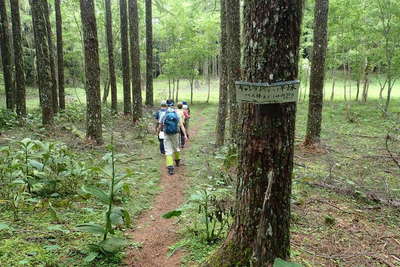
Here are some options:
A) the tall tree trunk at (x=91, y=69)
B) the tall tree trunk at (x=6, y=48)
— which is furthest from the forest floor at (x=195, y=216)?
the tall tree trunk at (x=6, y=48)

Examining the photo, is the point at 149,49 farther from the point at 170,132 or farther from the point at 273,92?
the point at 273,92

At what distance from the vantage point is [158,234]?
4656mm

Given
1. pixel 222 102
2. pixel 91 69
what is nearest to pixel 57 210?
pixel 91 69

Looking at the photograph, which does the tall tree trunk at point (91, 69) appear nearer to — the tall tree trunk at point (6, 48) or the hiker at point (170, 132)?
the hiker at point (170, 132)

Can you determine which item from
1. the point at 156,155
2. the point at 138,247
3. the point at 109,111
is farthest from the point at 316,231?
the point at 109,111

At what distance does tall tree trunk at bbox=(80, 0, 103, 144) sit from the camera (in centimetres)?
945

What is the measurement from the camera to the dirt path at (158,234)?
383 cm

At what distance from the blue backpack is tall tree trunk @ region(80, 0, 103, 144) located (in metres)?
2.83

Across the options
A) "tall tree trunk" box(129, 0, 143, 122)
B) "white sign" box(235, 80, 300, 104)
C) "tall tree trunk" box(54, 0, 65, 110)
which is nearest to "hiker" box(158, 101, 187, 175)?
"white sign" box(235, 80, 300, 104)

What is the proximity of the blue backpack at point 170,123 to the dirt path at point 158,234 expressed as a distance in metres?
1.66

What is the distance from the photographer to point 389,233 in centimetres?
465

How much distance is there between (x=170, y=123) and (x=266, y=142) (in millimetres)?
5939

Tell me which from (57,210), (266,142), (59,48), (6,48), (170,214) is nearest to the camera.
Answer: (266,142)

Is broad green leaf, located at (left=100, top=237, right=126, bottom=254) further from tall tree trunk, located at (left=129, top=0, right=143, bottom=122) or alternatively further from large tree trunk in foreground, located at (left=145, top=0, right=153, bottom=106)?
large tree trunk in foreground, located at (left=145, top=0, right=153, bottom=106)
